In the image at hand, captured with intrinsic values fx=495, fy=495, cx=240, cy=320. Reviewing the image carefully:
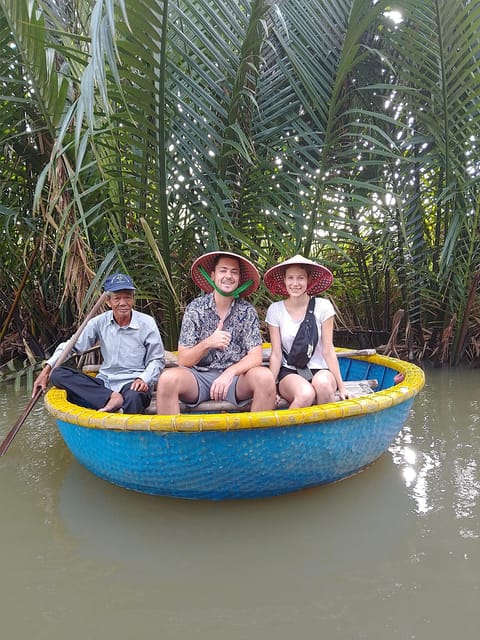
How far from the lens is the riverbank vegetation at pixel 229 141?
250 cm

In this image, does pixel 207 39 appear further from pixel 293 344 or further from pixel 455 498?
pixel 455 498

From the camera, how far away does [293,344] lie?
2.24m

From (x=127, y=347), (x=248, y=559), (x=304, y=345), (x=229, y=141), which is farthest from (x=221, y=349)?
(x=229, y=141)

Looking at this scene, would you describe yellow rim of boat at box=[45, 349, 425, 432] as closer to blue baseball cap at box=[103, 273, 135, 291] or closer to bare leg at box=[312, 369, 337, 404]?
bare leg at box=[312, 369, 337, 404]

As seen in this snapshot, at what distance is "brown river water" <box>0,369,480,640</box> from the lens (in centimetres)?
127

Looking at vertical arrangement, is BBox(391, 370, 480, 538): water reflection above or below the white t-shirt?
below

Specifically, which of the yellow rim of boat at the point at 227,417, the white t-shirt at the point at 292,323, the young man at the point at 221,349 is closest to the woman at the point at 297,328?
the white t-shirt at the point at 292,323

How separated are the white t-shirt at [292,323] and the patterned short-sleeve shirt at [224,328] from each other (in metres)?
0.11

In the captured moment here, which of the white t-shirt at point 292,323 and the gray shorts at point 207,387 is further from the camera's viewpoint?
the white t-shirt at point 292,323

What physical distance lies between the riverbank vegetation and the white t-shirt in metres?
0.68

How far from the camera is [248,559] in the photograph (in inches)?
61.1

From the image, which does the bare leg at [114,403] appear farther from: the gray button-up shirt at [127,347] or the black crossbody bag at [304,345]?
the black crossbody bag at [304,345]

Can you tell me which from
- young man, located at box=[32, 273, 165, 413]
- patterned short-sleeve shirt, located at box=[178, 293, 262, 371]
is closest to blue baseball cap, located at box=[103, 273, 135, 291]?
young man, located at box=[32, 273, 165, 413]

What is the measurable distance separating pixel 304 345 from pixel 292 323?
0.42 feet
